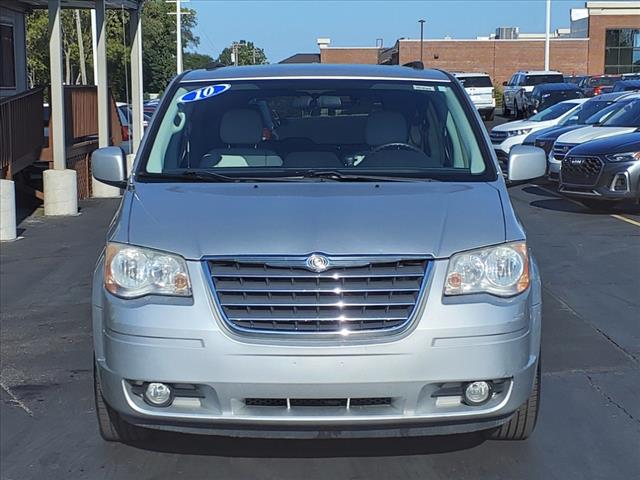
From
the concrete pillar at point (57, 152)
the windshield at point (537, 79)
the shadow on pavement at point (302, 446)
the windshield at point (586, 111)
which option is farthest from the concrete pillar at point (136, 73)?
the windshield at point (537, 79)

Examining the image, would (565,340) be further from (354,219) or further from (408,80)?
(354,219)

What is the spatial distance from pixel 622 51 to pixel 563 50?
13.2 feet

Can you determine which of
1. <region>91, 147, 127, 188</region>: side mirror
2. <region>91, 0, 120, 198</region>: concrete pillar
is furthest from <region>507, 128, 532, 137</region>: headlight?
<region>91, 147, 127, 188</region>: side mirror

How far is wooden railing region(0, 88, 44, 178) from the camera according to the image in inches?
567

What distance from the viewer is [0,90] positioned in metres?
18.6

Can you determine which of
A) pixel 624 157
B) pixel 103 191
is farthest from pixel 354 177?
pixel 103 191

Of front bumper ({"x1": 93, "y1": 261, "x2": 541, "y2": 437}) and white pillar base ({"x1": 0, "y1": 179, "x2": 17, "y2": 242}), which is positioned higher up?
front bumper ({"x1": 93, "y1": 261, "x2": 541, "y2": 437})

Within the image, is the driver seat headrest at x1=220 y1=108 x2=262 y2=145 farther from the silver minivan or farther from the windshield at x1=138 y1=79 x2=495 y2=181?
the silver minivan

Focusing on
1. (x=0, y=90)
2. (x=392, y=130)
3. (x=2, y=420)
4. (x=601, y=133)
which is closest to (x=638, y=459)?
(x=392, y=130)

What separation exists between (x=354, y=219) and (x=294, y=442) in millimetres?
1328

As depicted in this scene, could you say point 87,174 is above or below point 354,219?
below

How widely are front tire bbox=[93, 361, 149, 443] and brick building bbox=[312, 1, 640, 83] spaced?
63.2m

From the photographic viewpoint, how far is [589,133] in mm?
16594

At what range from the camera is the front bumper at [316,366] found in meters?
3.95
